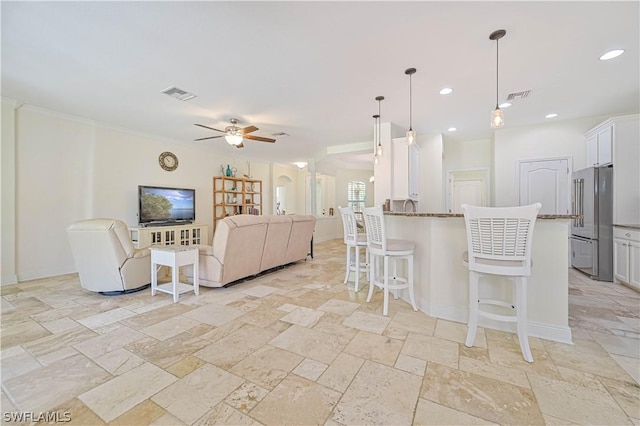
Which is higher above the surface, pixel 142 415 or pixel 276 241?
pixel 276 241

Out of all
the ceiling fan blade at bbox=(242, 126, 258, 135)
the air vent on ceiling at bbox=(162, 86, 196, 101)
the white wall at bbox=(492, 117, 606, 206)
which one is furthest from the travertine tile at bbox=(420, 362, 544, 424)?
the white wall at bbox=(492, 117, 606, 206)

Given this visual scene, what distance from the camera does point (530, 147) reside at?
4969 mm

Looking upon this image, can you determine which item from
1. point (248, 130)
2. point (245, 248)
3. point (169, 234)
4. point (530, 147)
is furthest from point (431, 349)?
point (169, 234)

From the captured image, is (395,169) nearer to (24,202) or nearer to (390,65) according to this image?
(390,65)

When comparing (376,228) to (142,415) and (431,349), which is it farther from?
(142,415)

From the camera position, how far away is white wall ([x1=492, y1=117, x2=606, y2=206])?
15.3ft

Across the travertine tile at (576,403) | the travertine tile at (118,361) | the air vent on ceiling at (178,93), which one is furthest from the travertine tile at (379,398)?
the air vent on ceiling at (178,93)

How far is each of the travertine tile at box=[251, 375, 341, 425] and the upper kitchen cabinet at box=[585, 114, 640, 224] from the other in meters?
5.14

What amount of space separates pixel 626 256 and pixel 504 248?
329 cm

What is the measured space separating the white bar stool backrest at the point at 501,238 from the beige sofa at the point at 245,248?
8.67ft

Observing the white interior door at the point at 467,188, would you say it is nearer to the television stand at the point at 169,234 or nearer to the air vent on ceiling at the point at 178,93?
the air vent on ceiling at the point at 178,93

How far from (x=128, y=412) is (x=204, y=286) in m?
2.33

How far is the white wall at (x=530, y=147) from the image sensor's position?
4648 mm

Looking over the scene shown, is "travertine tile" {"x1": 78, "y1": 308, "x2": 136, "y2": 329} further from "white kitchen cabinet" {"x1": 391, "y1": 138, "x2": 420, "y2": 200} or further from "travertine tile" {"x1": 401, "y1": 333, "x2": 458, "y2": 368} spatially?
"white kitchen cabinet" {"x1": 391, "y1": 138, "x2": 420, "y2": 200}
